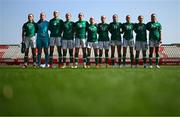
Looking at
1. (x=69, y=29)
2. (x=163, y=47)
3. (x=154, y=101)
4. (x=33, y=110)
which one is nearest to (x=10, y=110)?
(x=33, y=110)

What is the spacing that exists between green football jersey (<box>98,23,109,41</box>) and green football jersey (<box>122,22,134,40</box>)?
666mm

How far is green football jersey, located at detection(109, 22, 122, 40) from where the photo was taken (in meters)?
14.5

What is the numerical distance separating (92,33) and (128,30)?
140 centimetres

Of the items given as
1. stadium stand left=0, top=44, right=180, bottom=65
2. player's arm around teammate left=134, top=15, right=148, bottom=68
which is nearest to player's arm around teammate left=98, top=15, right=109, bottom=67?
player's arm around teammate left=134, top=15, right=148, bottom=68

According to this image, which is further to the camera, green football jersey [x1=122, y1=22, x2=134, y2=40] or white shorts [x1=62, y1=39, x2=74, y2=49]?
green football jersey [x1=122, y1=22, x2=134, y2=40]

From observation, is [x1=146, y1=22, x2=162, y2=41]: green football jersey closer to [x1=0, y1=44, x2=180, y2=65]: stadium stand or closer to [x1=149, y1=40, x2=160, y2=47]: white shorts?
[x1=149, y1=40, x2=160, y2=47]: white shorts

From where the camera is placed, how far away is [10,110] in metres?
2.77

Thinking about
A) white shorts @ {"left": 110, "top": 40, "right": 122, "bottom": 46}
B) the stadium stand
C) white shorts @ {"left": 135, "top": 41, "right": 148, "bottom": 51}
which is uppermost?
white shorts @ {"left": 110, "top": 40, "right": 122, "bottom": 46}

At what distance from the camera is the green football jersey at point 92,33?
14.5 meters

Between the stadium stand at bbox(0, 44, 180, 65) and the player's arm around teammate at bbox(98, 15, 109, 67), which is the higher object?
the player's arm around teammate at bbox(98, 15, 109, 67)

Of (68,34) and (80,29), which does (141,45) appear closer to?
(80,29)

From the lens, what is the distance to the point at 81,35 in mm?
14266

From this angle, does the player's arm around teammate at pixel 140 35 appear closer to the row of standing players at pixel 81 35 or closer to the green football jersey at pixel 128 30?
the row of standing players at pixel 81 35

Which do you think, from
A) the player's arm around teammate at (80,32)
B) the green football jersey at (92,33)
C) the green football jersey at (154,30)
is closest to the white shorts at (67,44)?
the player's arm around teammate at (80,32)
